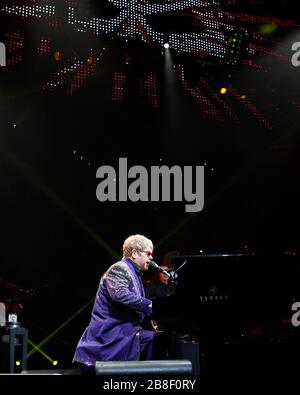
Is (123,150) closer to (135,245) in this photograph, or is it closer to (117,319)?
(135,245)

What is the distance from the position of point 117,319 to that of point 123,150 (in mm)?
3388

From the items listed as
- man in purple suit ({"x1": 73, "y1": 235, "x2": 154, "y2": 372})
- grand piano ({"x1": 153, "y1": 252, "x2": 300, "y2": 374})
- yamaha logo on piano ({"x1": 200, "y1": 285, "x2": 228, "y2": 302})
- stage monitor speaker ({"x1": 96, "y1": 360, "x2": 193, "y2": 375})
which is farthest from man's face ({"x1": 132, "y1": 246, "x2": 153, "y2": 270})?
stage monitor speaker ({"x1": 96, "y1": 360, "x2": 193, "y2": 375})

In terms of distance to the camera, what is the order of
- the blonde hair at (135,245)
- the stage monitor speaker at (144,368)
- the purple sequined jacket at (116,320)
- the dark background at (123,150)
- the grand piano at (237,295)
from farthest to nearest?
the dark background at (123,150)
the blonde hair at (135,245)
the purple sequined jacket at (116,320)
the grand piano at (237,295)
the stage monitor speaker at (144,368)

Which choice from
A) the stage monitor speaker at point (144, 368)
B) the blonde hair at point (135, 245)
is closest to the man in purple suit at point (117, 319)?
the blonde hair at point (135, 245)

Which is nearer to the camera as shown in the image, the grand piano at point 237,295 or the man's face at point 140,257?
the grand piano at point 237,295

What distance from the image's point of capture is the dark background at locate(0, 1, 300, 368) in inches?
275

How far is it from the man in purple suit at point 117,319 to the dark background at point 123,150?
2697 mm

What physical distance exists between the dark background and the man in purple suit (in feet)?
8.85

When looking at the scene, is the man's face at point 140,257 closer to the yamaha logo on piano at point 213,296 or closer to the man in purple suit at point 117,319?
the man in purple suit at point 117,319

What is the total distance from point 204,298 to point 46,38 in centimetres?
436

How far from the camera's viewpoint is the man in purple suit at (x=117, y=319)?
4285mm

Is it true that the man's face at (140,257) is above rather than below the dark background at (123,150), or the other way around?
below

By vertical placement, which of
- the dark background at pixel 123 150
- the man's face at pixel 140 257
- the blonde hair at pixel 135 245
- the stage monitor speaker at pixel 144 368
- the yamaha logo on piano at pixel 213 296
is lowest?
the stage monitor speaker at pixel 144 368

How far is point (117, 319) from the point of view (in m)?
4.40
